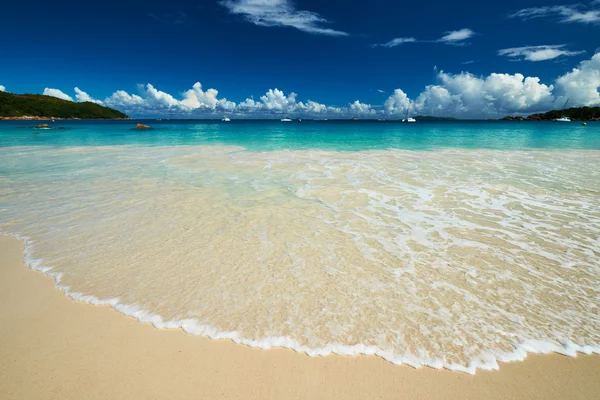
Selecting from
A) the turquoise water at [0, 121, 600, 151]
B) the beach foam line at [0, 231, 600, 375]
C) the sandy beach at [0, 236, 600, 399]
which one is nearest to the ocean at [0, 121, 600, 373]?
the beach foam line at [0, 231, 600, 375]

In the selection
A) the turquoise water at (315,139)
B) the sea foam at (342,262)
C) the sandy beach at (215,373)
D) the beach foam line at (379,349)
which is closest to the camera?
the sandy beach at (215,373)

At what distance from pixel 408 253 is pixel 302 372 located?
11.6ft

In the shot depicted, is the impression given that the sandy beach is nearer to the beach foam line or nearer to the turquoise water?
the beach foam line

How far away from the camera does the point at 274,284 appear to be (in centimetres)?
466

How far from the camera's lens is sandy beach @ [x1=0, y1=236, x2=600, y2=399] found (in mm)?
2953

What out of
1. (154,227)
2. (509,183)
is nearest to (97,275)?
(154,227)

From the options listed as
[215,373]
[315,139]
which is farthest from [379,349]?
[315,139]

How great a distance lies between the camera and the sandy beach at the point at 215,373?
9.69 feet

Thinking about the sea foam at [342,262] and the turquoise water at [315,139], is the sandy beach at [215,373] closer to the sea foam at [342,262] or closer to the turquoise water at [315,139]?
the sea foam at [342,262]

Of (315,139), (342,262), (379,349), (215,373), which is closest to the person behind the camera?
(215,373)

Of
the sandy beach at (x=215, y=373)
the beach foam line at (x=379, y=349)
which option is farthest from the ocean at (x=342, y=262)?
the sandy beach at (x=215, y=373)

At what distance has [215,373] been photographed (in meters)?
3.15

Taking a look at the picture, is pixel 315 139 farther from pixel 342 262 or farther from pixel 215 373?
pixel 215 373

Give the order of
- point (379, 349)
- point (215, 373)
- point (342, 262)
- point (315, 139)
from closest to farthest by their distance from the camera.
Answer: point (215, 373) → point (379, 349) → point (342, 262) → point (315, 139)
